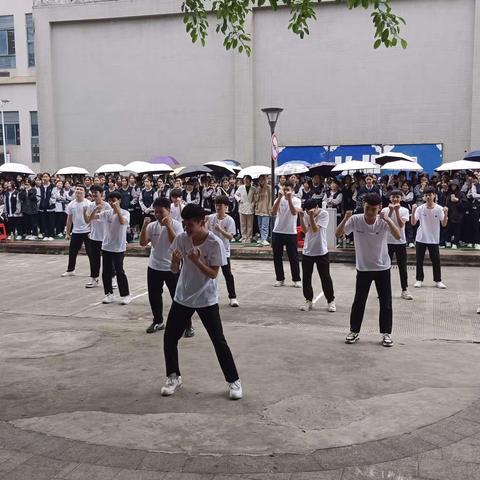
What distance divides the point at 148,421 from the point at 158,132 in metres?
21.3

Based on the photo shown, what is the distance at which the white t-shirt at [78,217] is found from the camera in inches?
478

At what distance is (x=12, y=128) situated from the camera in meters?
42.3

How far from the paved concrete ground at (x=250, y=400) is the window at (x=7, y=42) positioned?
36803 millimetres

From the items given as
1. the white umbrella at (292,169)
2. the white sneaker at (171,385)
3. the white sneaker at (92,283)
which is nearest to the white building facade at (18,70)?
the white umbrella at (292,169)

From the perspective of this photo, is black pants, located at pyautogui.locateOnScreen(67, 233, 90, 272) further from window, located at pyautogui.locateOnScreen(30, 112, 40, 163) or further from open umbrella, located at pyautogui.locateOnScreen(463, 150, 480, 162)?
window, located at pyautogui.locateOnScreen(30, 112, 40, 163)

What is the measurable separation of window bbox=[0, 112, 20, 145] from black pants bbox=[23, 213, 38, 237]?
25.9 metres

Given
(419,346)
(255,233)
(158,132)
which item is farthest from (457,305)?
(158,132)

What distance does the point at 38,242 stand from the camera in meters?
17.7

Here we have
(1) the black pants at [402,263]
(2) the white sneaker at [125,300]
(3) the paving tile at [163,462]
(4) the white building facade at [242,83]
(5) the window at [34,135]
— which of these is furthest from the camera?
(5) the window at [34,135]

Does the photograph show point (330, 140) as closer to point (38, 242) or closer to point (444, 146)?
point (444, 146)

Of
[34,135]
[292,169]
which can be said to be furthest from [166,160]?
[34,135]

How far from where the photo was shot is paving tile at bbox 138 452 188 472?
435 centimetres

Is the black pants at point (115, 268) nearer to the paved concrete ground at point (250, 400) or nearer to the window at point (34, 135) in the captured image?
the paved concrete ground at point (250, 400)

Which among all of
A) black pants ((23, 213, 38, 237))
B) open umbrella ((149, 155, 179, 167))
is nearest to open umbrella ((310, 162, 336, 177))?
open umbrella ((149, 155, 179, 167))
